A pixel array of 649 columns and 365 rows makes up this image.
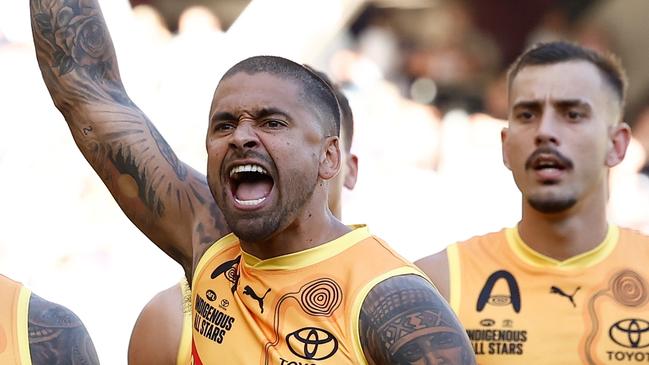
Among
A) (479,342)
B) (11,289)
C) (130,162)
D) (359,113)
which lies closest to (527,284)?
(479,342)

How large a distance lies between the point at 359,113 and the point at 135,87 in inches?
58.1

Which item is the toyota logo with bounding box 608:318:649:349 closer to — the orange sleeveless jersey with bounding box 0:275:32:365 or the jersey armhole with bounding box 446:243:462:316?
the jersey armhole with bounding box 446:243:462:316

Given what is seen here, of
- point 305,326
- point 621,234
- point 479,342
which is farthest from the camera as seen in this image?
point 621,234

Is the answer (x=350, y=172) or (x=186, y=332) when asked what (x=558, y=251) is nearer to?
(x=350, y=172)

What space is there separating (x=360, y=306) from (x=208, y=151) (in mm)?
572

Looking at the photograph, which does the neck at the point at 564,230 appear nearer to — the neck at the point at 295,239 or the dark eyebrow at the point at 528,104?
the dark eyebrow at the point at 528,104

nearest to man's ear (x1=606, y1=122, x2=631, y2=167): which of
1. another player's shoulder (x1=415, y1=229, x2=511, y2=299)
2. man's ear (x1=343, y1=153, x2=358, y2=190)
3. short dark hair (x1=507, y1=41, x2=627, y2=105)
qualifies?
short dark hair (x1=507, y1=41, x2=627, y2=105)

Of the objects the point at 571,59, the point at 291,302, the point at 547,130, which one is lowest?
the point at 291,302

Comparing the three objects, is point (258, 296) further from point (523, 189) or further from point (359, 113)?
point (359, 113)

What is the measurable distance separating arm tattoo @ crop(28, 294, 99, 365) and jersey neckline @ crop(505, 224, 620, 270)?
1.61 meters

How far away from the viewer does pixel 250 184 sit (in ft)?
10.8

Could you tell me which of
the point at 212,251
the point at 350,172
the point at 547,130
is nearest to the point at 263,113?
the point at 212,251

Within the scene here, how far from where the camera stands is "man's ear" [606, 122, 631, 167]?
4414 mm

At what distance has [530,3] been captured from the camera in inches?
327
